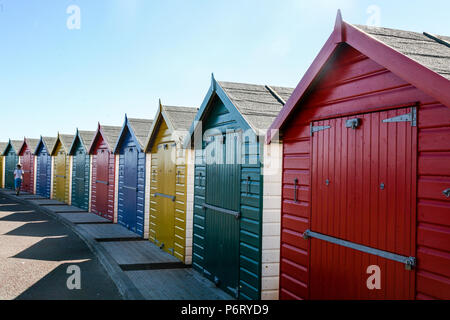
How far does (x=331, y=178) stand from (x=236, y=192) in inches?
97.8

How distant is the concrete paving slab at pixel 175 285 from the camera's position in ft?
23.3

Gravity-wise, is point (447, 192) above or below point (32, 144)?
below

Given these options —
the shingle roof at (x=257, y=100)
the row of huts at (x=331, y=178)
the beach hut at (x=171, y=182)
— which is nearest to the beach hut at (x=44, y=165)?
the beach hut at (x=171, y=182)

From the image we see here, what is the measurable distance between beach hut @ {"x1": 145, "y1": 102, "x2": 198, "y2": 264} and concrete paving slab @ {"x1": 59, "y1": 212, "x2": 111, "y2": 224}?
4.15 meters

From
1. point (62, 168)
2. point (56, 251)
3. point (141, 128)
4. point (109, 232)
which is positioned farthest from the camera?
point (62, 168)

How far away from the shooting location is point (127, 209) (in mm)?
14711

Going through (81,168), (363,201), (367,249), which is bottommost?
(367,249)

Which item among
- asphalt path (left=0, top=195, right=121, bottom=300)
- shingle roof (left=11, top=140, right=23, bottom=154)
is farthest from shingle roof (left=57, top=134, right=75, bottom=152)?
shingle roof (left=11, top=140, right=23, bottom=154)

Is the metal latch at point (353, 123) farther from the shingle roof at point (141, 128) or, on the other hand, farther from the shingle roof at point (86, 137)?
the shingle roof at point (86, 137)

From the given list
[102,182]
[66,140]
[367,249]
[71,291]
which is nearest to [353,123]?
[367,249]

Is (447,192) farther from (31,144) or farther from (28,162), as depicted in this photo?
(28,162)

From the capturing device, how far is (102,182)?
17453 mm

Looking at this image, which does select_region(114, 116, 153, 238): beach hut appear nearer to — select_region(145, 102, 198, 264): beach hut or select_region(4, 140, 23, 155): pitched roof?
select_region(145, 102, 198, 264): beach hut
